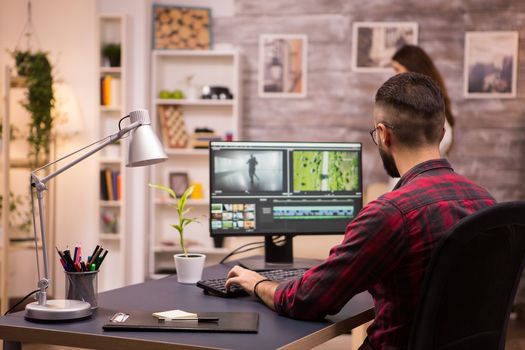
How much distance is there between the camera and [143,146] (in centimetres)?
194

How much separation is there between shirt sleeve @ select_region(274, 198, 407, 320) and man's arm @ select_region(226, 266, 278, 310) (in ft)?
0.56

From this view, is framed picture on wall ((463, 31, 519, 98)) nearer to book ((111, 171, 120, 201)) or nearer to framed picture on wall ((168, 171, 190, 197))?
framed picture on wall ((168, 171, 190, 197))

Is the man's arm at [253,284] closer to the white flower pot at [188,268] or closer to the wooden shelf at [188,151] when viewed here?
the white flower pot at [188,268]

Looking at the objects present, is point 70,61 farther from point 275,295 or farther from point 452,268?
point 452,268

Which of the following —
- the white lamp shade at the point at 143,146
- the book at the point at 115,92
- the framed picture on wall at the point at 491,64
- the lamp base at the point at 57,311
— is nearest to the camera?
the lamp base at the point at 57,311

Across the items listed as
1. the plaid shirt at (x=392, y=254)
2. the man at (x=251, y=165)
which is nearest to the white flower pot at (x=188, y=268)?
the man at (x=251, y=165)

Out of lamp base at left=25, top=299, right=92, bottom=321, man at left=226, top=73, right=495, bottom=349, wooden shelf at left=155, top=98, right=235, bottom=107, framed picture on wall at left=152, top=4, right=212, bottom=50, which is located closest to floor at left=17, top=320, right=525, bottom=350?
man at left=226, top=73, right=495, bottom=349

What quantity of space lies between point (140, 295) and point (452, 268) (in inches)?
38.1

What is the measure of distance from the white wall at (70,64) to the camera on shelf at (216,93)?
87cm

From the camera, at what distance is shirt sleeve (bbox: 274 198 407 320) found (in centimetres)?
170

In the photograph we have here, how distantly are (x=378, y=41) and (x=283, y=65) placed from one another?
735mm

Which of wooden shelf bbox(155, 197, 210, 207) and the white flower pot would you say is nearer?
the white flower pot

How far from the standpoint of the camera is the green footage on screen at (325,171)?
2.81 meters

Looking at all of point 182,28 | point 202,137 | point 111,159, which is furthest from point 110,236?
point 182,28
